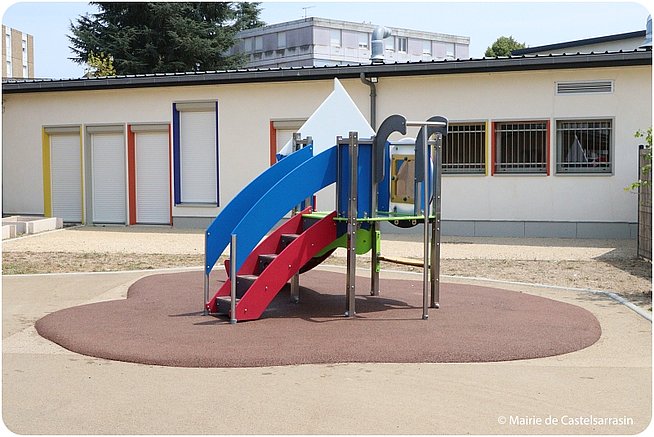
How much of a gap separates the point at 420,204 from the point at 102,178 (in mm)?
14827

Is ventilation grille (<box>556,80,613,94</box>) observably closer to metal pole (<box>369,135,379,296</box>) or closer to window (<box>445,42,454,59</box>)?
metal pole (<box>369,135,379,296</box>)

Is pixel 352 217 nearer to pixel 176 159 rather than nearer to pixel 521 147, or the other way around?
pixel 521 147

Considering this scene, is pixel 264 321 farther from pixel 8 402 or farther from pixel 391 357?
pixel 8 402

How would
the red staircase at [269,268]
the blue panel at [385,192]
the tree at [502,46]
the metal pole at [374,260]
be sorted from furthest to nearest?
the tree at [502,46] < the metal pole at [374,260] < the blue panel at [385,192] < the red staircase at [269,268]

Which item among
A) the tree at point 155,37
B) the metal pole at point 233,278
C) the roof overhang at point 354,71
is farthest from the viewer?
the tree at point 155,37

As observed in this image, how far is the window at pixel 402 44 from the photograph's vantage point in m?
74.8

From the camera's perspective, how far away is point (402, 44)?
246ft

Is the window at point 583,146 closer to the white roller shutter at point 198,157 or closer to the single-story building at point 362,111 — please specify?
the single-story building at point 362,111

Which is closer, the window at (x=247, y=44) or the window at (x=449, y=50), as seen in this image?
the window at (x=247, y=44)

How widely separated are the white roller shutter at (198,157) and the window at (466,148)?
5.91 metres

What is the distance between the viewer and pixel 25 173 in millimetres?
24094

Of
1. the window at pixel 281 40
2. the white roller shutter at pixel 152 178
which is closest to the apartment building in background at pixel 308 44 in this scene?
the window at pixel 281 40

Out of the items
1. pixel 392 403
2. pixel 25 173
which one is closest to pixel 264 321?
pixel 392 403

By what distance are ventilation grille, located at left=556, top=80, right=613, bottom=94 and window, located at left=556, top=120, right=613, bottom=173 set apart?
641 millimetres
